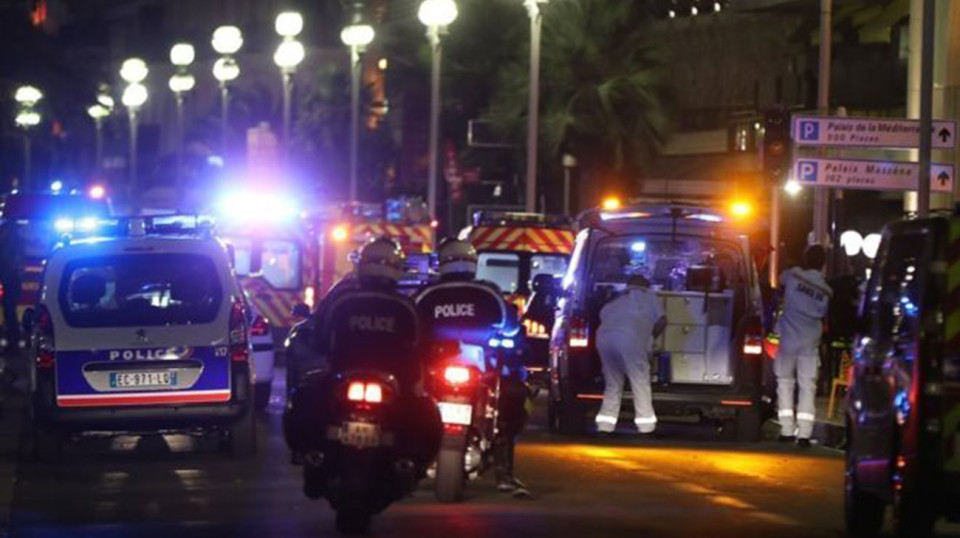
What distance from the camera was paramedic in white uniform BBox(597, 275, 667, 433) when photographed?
67.4 feet

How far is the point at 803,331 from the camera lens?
21.0 m

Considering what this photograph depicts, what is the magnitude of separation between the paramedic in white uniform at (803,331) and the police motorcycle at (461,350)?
21.3ft

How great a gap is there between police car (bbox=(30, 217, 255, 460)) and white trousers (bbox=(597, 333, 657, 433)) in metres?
3.98

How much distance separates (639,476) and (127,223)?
568cm

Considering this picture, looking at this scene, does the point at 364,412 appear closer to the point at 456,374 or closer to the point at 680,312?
the point at 456,374

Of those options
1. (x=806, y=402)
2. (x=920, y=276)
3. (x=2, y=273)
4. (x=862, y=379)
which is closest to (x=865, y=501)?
(x=862, y=379)

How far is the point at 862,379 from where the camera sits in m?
13.8

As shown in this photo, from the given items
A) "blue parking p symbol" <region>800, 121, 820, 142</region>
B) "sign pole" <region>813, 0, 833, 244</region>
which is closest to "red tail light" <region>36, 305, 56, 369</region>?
"blue parking p symbol" <region>800, 121, 820, 142</region>

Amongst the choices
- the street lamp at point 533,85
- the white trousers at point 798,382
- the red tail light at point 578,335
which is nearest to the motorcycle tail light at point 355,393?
the red tail light at point 578,335

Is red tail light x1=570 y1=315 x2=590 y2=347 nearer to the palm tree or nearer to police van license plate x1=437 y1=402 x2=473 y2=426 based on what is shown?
police van license plate x1=437 y1=402 x2=473 y2=426

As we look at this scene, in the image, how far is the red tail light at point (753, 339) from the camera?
2075cm

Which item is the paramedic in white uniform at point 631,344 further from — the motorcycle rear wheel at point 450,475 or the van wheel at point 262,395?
the motorcycle rear wheel at point 450,475

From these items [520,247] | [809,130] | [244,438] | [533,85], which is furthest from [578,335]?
[533,85]

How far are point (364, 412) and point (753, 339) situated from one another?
339 inches
